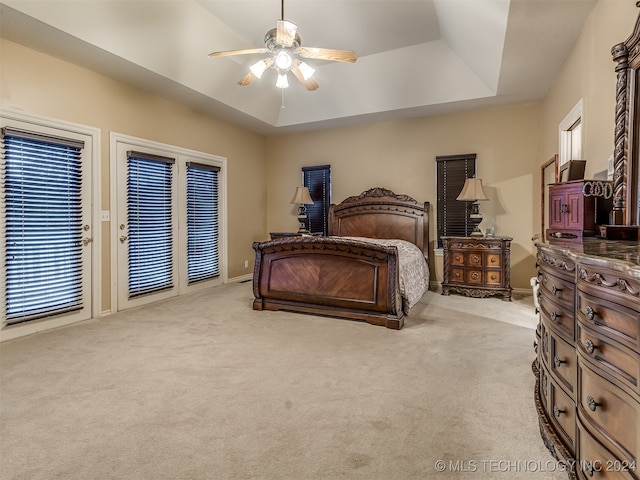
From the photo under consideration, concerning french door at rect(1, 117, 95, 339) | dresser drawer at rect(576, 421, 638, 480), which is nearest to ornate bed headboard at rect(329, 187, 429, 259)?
french door at rect(1, 117, 95, 339)

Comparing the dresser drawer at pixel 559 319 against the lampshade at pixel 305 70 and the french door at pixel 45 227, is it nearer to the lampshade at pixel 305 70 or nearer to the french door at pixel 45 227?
the lampshade at pixel 305 70

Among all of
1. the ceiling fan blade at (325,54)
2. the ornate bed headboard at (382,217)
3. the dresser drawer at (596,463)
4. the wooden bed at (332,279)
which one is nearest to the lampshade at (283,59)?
the ceiling fan blade at (325,54)

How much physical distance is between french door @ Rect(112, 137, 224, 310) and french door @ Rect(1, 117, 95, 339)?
1.30 ft

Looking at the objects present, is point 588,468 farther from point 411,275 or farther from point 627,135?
point 411,275

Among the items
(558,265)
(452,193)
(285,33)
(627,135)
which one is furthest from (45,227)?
(452,193)

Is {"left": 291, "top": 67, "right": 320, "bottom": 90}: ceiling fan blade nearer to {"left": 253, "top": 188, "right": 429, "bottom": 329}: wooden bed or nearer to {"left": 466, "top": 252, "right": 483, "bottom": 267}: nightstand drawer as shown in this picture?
{"left": 253, "top": 188, "right": 429, "bottom": 329}: wooden bed

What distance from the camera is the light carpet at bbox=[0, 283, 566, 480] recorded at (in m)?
1.57

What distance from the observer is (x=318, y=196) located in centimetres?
650

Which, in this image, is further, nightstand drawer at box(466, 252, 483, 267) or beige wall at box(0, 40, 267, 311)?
nightstand drawer at box(466, 252, 483, 267)

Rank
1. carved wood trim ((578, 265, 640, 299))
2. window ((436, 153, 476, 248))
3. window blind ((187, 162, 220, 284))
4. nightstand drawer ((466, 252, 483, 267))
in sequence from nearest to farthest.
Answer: carved wood trim ((578, 265, 640, 299)), nightstand drawer ((466, 252, 483, 267)), window blind ((187, 162, 220, 284)), window ((436, 153, 476, 248))

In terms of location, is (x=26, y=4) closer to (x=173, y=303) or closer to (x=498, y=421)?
(x=173, y=303)

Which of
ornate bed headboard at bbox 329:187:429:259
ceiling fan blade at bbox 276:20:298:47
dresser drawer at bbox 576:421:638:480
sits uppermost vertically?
ceiling fan blade at bbox 276:20:298:47

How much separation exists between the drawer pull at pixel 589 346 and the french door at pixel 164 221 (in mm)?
4524

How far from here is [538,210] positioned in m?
4.96
